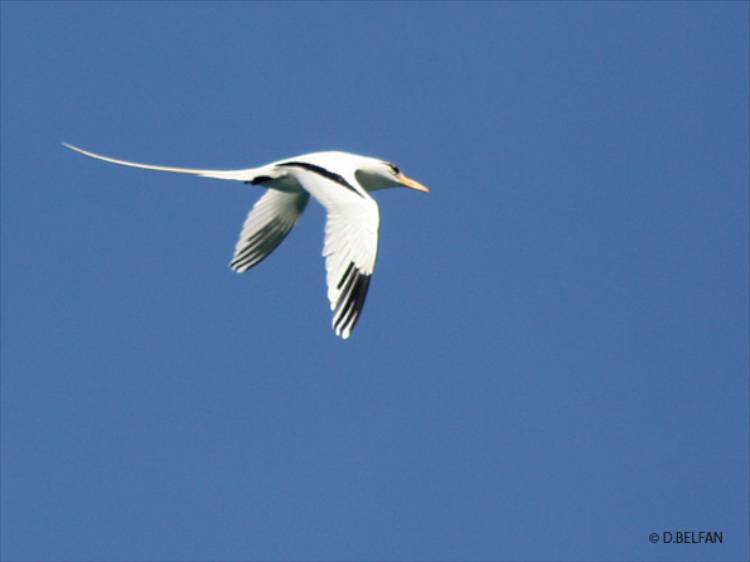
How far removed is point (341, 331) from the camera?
23.6 metres

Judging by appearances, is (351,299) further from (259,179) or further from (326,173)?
(259,179)

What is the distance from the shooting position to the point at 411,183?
2936cm

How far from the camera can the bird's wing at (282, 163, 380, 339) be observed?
23750 mm

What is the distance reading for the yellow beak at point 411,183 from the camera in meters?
29.2

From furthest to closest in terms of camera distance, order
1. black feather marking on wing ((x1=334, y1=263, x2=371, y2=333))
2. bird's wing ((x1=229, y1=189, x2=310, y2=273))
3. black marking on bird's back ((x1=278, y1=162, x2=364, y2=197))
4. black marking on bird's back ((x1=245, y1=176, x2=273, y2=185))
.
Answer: bird's wing ((x1=229, y1=189, x2=310, y2=273))
black marking on bird's back ((x1=245, y1=176, x2=273, y2=185))
black marking on bird's back ((x1=278, y1=162, x2=364, y2=197))
black feather marking on wing ((x1=334, y1=263, x2=371, y2=333))

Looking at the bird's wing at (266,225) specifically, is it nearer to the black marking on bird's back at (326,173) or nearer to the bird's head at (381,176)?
the bird's head at (381,176)

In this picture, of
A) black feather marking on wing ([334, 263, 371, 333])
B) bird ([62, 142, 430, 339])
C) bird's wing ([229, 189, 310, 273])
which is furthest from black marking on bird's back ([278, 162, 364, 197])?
bird's wing ([229, 189, 310, 273])

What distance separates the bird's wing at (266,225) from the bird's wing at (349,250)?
15.3 ft

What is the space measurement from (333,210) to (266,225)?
5339 millimetres

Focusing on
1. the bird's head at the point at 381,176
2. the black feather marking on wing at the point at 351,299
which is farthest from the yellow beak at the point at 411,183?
the black feather marking on wing at the point at 351,299

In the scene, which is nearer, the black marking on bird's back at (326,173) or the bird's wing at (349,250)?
the bird's wing at (349,250)

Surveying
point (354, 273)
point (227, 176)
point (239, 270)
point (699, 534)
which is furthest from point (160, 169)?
point (699, 534)

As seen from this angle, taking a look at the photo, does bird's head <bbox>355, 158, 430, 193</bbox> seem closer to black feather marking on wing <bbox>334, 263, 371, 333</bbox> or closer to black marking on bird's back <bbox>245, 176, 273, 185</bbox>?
black marking on bird's back <bbox>245, 176, 273, 185</bbox>

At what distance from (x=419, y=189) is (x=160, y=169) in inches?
181
